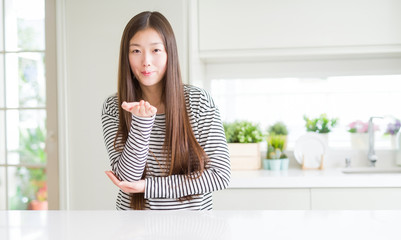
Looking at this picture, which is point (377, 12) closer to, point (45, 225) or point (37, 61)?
point (37, 61)

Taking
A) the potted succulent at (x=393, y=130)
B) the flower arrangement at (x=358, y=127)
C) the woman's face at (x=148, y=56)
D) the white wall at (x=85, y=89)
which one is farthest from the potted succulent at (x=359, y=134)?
the woman's face at (x=148, y=56)

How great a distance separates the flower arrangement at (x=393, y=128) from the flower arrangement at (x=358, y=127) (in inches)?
5.2

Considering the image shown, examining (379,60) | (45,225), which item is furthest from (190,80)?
(45,225)

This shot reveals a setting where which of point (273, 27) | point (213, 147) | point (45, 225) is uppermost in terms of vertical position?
point (273, 27)

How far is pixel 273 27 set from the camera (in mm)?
2549

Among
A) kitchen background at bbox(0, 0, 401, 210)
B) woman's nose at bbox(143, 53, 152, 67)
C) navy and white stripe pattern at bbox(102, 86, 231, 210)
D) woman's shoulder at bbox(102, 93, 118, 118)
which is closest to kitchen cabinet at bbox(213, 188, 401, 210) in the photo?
kitchen background at bbox(0, 0, 401, 210)

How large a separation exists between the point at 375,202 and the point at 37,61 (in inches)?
79.6

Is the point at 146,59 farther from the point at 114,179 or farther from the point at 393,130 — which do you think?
the point at 393,130

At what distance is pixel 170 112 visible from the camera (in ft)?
4.55

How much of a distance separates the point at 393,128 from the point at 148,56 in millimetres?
2098

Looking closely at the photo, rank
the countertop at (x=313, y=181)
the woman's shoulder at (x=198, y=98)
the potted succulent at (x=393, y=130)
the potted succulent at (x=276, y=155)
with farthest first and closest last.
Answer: the potted succulent at (x=393, y=130), the potted succulent at (x=276, y=155), the countertop at (x=313, y=181), the woman's shoulder at (x=198, y=98)

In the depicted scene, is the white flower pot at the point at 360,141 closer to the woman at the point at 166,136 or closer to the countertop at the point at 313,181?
the countertop at the point at 313,181

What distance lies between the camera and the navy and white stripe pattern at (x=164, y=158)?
1.29 m

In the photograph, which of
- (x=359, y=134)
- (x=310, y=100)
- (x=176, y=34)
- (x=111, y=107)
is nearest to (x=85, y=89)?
(x=176, y=34)
